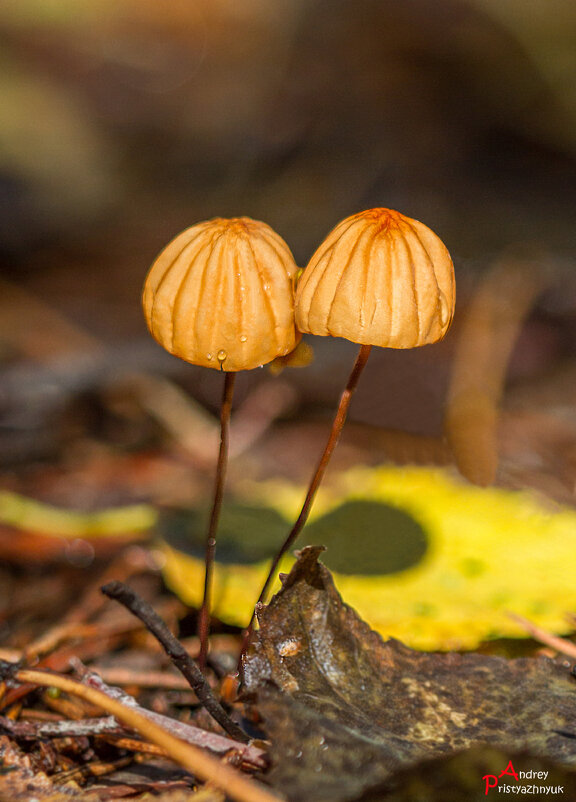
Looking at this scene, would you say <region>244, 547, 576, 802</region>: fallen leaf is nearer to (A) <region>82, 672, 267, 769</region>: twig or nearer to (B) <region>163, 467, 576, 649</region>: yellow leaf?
(A) <region>82, 672, 267, 769</region>: twig

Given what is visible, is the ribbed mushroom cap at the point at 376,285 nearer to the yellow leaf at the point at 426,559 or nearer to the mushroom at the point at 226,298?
the mushroom at the point at 226,298

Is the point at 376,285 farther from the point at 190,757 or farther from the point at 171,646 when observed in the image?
the point at 190,757

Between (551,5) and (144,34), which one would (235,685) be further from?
(144,34)

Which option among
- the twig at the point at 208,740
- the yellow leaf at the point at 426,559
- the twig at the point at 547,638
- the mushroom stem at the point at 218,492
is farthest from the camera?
the yellow leaf at the point at 426,559

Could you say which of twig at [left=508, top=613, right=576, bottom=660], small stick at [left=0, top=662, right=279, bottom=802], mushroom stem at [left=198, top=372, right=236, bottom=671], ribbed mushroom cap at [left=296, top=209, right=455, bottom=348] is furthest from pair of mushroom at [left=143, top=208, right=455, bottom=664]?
twig at [left=508, top=613, right=576, bottom=660]

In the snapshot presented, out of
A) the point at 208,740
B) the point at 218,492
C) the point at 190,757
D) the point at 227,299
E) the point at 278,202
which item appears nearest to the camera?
the point at 190,757

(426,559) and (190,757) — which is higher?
(426,559)

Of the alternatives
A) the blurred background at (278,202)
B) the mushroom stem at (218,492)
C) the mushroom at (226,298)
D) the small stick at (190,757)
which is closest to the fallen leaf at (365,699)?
the small stick at (190,757)

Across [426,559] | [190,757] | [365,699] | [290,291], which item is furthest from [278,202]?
[190,757]
